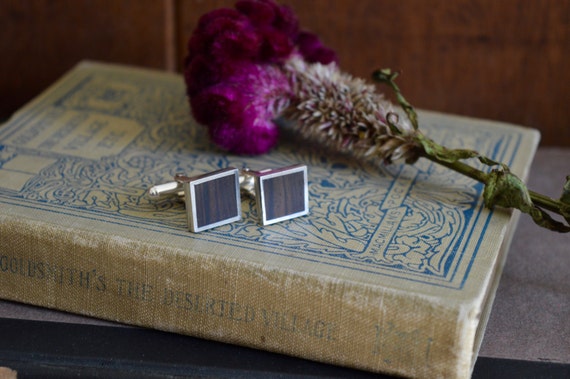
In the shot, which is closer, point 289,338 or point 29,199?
point 289,338

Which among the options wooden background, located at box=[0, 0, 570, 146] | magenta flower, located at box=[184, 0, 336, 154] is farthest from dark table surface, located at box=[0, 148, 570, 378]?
wooden background, located at box=[0, 0, 570, 146]

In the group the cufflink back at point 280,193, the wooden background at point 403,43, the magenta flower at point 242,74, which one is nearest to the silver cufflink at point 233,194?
the cufflink back at point 280,193

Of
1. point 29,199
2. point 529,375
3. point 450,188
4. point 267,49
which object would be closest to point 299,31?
point 267,49

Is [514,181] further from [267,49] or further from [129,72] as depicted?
[129,72]

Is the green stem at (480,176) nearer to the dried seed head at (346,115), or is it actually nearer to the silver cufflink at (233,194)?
the dried seed head at (346,115)

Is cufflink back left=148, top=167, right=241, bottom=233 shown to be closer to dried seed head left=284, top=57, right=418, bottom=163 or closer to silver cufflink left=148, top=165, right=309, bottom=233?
silver cufflink left=148, top=165, right=309, bottom=233

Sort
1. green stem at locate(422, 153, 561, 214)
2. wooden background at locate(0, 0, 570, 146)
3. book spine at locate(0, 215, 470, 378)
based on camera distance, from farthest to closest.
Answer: wooden background at locate(0, 0, 570, 146)
green stem at locate(422, 153, 561, 214)
book spine at locate(0, 215, 470, 378)
